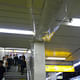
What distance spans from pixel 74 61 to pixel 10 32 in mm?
9025

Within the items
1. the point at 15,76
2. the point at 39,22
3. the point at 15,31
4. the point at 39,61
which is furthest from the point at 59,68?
the point at 39,22

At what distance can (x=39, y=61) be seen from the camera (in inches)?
239

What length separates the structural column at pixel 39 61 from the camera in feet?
19.3

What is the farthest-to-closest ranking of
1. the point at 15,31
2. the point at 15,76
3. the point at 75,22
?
1. the point at 15,76
2. the point at 15,31
3. the point at 75,22

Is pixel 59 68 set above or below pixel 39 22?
below

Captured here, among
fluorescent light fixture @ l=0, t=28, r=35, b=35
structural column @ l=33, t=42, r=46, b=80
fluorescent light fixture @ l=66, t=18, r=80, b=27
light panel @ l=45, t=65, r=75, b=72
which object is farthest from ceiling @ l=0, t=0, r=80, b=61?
light panel @ l=45, t=65, r=75, b=72

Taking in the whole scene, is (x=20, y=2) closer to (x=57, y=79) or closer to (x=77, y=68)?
(x=77, y=68)

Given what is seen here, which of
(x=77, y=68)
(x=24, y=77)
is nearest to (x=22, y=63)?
(x=24, y=77)

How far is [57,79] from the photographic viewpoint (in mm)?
15047

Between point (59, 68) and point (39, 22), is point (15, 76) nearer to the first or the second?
point (39, 22)

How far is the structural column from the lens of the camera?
19.3 ft

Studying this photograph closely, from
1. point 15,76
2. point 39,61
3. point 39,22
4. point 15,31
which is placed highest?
point 15,31

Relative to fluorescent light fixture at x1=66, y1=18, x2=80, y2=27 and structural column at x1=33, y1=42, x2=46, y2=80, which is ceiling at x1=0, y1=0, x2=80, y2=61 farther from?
structural column at x1=33, y1=42, x2=46, y2=80

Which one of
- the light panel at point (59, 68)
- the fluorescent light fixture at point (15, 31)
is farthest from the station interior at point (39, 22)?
the light panel at point (59, 68)
